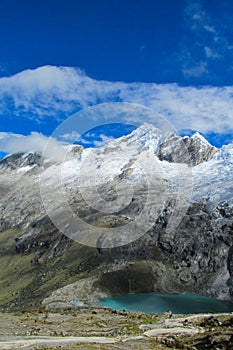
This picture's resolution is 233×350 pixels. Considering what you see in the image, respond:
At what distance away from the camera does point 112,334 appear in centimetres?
7500

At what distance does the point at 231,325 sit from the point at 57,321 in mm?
41496

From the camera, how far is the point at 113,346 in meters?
61.6

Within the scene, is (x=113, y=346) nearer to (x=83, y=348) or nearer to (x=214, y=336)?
(x=83, y=348)

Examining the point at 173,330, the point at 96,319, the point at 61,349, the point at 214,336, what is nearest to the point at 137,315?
the point at 96,319

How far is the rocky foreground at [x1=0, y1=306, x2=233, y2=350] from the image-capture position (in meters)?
62.1

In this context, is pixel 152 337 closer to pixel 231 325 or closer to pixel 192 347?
pixel 192 347

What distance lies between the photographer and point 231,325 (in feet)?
247

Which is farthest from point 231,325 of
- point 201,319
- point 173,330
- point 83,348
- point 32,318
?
point 32,318

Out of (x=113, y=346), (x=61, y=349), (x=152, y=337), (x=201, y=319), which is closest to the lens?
(x=61, y=349)

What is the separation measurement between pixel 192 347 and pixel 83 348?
1628 cm

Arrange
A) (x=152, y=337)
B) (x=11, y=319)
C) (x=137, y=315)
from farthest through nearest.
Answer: (x=137, y=315), (x=11, y=319), (x=152, y=337)

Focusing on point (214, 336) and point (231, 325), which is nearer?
point (214, 336)

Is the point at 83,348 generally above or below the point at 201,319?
below

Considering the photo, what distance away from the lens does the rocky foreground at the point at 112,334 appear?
204ft
